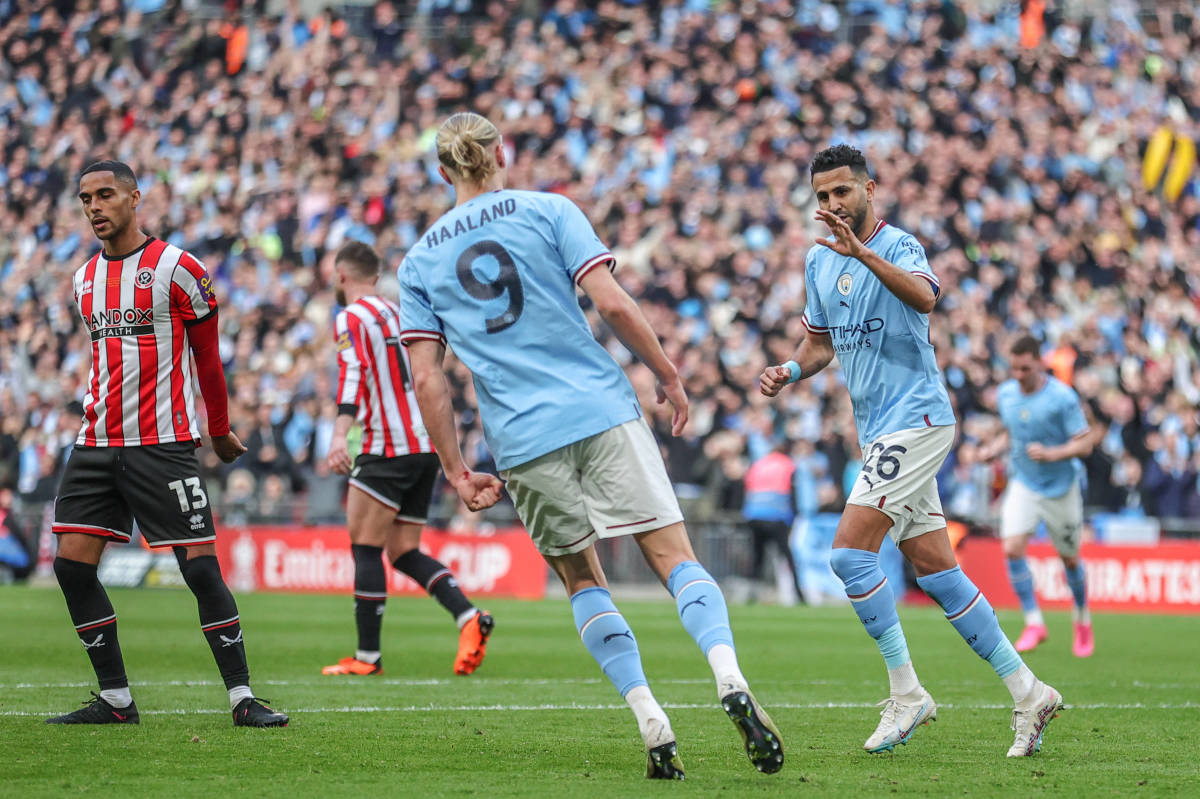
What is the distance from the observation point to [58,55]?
29016mm

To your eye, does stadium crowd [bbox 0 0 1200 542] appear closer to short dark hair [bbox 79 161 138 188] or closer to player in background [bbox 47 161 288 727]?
player in background [bbox 47 161 288 727]

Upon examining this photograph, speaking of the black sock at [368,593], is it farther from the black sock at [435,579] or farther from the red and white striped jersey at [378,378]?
the red and white striped jersey at [378,378]

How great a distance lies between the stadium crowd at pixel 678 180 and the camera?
21.4 m

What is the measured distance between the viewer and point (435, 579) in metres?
10.3

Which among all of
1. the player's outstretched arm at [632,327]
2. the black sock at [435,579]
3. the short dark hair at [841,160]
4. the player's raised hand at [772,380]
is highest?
the short dark hair at [841,160]

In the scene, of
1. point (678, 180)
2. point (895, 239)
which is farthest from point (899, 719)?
point (678, 180)

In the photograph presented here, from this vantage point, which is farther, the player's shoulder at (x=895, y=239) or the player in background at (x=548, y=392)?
the player's shoulder at (x=895, y=239)

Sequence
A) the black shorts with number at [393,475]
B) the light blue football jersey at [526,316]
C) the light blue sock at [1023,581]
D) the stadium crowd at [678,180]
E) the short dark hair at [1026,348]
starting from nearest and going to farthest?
the light blue football jersey at [526,316] < the black shorts with number at [393,475] < the short dark hair at [1026,348] < the light blue sock at [1023,581] < the stadium crowd at [678,180]

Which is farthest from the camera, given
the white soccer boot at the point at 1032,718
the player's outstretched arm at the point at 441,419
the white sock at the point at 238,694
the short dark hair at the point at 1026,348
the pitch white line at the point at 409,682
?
the short dark hair at the point at 1026,348

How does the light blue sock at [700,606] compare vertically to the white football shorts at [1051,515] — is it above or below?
above

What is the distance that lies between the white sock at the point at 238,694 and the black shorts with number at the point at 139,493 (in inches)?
26.5

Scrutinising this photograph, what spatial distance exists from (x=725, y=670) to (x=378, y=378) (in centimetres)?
514

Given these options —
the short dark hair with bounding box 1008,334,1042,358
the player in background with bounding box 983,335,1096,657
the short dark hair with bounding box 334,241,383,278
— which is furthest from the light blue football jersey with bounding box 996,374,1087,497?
the short dark hair with bounding box 334,241,383,278

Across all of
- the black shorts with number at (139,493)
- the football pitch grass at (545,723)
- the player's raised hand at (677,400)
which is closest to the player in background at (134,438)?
the black shorts with number at (139,493)
